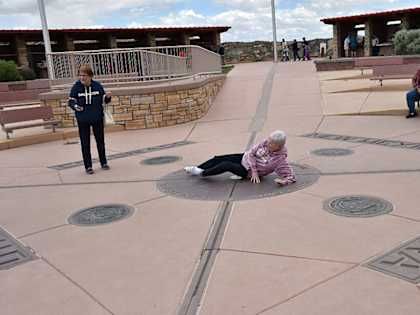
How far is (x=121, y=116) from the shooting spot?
11797 mm

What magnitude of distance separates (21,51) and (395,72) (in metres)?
21.4

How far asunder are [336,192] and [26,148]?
7.41 meters

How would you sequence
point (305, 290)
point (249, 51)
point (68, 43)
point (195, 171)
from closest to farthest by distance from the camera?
point (305, 290) → point (195, 171) → point (68, 43) → point (249, 51)

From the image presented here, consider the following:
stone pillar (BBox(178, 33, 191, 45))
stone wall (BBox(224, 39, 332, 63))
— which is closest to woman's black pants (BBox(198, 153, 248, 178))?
stone pillar (BBox(178, 33, 191, 45))

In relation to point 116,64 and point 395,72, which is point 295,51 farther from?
point 116,64

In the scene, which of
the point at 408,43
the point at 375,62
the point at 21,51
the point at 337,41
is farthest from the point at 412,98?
the point at 337,41

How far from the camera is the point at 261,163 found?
5.89 metres

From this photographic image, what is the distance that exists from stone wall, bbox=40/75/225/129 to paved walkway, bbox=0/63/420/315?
13.1ft

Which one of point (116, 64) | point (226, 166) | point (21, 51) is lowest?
point (226, 166)

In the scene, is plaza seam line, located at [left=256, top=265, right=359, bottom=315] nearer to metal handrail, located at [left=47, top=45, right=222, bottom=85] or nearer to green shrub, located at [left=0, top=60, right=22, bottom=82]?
metal handrail, located at [left=47, top=45, right=222, bottom=85]

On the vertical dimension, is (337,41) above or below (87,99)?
above

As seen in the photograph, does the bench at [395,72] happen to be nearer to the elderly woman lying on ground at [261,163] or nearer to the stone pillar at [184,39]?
the elderly woman lying on ground at [261,163]

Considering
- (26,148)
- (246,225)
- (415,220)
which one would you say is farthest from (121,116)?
(415,220)

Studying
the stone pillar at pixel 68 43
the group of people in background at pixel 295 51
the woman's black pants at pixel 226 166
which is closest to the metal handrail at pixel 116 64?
the woman's black pants at pixel 226 166
